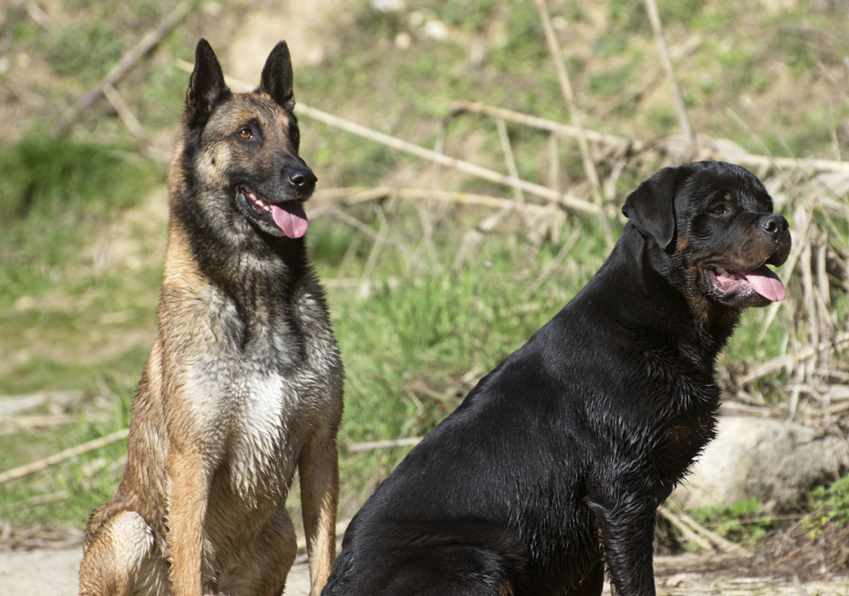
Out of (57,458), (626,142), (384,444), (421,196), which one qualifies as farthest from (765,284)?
(57,458)

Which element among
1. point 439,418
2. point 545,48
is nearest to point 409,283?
point 439,418

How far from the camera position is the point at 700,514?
4.68 meters

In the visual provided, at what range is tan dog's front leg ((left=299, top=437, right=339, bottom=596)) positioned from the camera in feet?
Answer: 11.5

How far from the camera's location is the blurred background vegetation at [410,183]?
17.9ft

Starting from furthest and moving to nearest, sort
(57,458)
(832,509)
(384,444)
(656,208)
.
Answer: (57,458)
(384,444)
(832,509)
(656,208)

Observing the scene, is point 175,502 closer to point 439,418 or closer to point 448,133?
point 439,418

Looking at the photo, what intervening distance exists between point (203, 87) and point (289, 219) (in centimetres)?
71

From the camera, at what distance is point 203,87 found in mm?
3736

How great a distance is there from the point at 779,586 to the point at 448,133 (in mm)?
7393

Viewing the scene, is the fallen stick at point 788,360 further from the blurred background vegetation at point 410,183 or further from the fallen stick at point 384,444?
the fallen stick at point 384,444

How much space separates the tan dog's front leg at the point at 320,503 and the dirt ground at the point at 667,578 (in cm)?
96

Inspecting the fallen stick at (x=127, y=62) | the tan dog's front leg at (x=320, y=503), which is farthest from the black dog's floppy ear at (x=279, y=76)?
the fallen stick at (x=127, y=62)

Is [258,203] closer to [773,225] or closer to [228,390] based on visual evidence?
[228,390]

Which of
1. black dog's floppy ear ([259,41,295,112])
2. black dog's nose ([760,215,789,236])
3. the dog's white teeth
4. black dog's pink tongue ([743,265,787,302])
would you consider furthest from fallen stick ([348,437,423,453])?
black dog's nose ([760,215,789,236])
